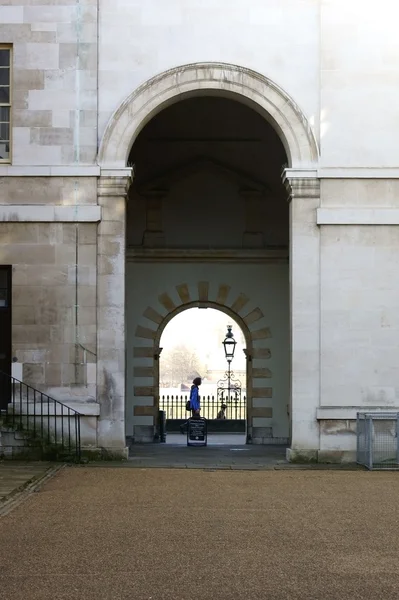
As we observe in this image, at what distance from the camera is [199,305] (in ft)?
77.8

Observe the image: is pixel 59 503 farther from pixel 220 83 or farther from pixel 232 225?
pixel 232 225

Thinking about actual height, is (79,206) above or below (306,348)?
above

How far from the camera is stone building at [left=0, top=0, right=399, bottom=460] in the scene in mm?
17438

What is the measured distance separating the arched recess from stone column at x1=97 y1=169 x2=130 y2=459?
0.57m

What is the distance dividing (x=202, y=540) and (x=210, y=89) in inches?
384

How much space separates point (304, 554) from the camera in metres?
9.01

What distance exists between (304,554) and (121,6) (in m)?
11.3

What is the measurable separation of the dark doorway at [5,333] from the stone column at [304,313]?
14.8 feet

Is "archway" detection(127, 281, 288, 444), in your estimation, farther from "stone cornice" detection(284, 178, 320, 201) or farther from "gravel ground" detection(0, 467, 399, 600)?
"gravel ground" detection(0, 467, 399, 600)

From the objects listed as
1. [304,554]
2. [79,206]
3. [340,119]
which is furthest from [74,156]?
[304,554]

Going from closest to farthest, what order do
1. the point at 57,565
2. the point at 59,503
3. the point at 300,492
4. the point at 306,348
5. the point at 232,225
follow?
the point at 57,565 → the point at 59,503 → the point at 300,492 → the point at 306,348 → the point at 232,225

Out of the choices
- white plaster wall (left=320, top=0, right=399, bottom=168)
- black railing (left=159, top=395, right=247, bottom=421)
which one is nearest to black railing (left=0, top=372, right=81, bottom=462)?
white plaster wall (left=320, top=0, right=399, bottom=168)

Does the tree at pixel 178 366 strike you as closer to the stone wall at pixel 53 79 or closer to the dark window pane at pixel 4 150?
the dark window pane at pixel 4 150

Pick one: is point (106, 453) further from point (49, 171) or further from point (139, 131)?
point (139, 131)
